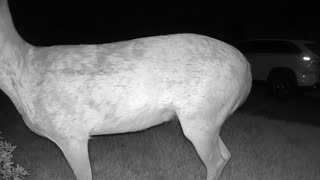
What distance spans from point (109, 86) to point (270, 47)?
34.0 ft

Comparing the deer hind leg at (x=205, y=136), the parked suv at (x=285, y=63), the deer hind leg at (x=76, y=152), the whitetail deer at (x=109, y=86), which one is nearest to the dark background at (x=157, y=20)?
the parked suv at (x=285, y=63)

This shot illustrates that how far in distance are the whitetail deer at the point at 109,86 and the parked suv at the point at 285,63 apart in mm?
8458

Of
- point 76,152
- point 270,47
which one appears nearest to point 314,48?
point 270,47

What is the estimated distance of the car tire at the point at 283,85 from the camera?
1234 cm

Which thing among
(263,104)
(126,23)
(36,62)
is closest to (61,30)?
(126,23)

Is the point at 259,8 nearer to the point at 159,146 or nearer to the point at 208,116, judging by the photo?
the point at 159,146

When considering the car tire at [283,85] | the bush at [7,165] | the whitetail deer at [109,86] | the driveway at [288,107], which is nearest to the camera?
the bush at [7,165]

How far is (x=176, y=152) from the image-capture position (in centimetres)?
636

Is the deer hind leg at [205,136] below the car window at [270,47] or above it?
above

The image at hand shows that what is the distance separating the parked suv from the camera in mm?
11867

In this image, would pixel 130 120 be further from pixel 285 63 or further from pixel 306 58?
pixel 285 63

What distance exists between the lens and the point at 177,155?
6.21 m

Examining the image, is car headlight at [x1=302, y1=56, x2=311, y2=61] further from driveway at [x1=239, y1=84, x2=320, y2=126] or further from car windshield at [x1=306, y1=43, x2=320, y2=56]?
driveway at [x1=239, y1=84, x2=320, y2=126]

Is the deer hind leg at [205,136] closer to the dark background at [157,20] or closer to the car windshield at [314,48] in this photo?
the car windshield at [314,48]
